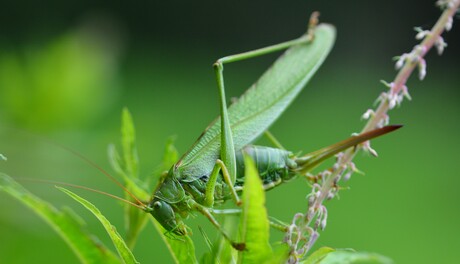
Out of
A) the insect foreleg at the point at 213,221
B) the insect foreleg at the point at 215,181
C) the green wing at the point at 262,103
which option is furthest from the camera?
the green wing at the point at 262,103

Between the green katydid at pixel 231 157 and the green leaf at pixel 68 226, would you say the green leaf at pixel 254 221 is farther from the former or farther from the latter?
the green katydid at pixel 231 157

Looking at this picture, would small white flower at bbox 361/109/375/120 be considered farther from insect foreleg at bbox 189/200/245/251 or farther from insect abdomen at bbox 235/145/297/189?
insect abdomen at bbox 235/145/297/189

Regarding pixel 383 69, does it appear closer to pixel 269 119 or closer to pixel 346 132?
pixel 346 132

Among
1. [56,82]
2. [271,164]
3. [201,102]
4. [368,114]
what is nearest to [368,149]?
[368,114]

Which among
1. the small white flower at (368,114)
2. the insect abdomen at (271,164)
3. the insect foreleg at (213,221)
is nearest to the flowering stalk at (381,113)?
the small white flower at (368,114)

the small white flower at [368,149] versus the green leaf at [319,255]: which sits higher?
the small white flower at [368,149]
